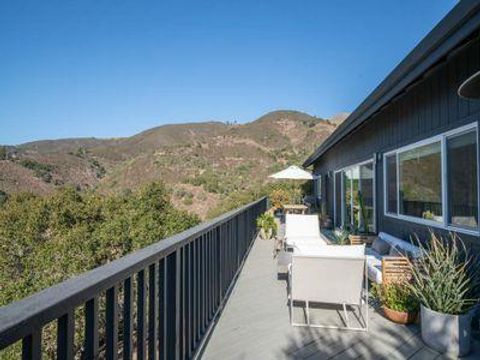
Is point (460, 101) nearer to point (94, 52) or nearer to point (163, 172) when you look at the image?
point (94, 52)

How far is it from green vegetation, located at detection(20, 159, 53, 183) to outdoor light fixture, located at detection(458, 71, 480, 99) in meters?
37.0

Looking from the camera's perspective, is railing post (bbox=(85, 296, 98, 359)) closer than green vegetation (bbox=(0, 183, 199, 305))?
Yes

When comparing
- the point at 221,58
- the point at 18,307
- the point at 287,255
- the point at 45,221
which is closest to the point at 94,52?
the point at 221,58

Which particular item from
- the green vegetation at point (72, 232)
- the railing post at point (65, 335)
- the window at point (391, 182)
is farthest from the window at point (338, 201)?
the railing post at point (65, 335)

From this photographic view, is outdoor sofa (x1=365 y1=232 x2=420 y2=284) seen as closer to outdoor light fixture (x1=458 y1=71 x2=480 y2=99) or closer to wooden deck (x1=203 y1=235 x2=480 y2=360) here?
wooden deck (x1=203 y1=235 x2=480 y2=360)

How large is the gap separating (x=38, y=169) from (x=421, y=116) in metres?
36.4

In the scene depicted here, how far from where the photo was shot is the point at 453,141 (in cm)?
457

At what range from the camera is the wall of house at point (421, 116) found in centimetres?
412

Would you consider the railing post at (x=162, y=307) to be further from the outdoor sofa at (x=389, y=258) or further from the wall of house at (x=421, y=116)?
the wall of house at (x=421, y=116)

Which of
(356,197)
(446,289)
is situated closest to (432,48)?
(446,289)

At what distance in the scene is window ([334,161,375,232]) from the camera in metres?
8.21

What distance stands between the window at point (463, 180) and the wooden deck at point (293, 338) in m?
1.39

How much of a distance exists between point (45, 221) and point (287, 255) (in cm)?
1385

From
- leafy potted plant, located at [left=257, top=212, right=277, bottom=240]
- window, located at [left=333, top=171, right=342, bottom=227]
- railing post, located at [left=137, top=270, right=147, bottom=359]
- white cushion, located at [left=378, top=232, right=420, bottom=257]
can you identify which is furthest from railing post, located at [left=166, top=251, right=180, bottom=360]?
window, located at [left=333, top=171, right=342, bottom=227]
